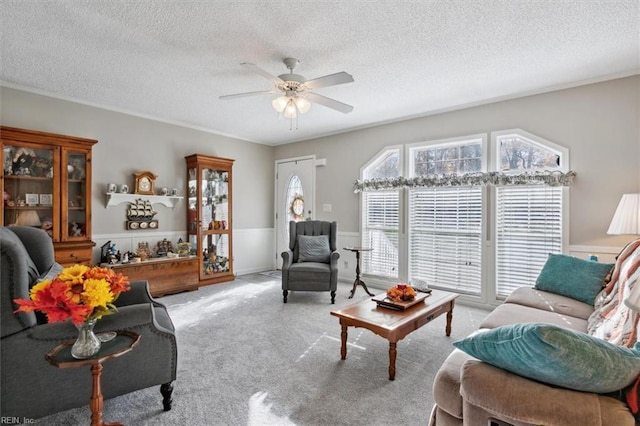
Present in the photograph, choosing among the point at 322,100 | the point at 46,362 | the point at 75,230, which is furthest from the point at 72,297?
the point at 75,230

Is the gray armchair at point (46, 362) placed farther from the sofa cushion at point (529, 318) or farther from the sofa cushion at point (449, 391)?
the sofa cushion at point (529, 318)

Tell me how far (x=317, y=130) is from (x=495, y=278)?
348 centimetres

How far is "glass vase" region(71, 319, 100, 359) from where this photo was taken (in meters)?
1.41

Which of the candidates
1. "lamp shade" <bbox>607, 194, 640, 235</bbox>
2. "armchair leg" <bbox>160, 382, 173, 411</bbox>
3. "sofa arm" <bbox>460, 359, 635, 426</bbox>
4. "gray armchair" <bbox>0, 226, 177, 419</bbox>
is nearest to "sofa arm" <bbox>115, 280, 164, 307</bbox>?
"gray armchair" <bbox>0, 226, 177, 419</bbox>

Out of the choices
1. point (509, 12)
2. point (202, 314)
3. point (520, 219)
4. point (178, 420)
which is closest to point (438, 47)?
point (509, 12)

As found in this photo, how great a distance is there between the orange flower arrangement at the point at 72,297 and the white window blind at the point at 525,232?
3.99 meters

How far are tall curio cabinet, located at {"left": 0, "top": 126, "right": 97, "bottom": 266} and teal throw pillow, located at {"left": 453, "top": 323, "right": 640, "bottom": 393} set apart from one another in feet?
14.3

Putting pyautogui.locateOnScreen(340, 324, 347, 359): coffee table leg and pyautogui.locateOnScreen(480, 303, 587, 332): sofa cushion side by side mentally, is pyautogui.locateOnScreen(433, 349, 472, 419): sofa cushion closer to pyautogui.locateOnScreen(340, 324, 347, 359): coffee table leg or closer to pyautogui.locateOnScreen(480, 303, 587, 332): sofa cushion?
pyautogui.locateOnScreen(480, 303, 587, 332): sofa cushion

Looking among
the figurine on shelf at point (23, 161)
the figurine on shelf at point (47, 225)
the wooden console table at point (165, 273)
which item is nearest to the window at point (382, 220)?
the wooden console table at point (165, 273)

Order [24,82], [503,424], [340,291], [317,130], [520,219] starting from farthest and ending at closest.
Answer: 1. [317,130]
2. [340,291]
3. [520,219]
4. [24,82]
5. [503,424]

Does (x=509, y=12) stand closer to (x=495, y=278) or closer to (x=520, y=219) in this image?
(x=520, y=219)

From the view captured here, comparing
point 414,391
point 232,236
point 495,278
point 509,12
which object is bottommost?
point 414,391

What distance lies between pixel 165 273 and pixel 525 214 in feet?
15.5

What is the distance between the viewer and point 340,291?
465 centimetres
